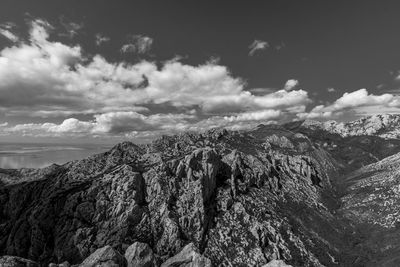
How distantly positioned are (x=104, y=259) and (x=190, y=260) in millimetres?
27793

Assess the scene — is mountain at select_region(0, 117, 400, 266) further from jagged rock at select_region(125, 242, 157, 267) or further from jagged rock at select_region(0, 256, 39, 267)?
jagged rock at select_region(0, 256, 39, 267)

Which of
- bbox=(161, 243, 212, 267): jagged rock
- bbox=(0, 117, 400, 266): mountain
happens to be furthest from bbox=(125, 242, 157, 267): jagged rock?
bbox=(0, 117, 400, 266): mountain

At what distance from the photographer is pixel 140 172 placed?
176000 millimetres

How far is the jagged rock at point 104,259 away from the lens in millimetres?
80188

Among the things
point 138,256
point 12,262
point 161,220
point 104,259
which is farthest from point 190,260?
point 161,220

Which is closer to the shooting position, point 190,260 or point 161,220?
point 190,260

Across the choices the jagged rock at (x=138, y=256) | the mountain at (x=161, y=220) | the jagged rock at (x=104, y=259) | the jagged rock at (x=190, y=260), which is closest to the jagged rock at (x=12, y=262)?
the jagged rock at (x=104, y=259)

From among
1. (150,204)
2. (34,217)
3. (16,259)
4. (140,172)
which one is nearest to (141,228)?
(150,204)

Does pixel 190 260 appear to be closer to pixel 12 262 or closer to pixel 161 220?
pixel 12 262

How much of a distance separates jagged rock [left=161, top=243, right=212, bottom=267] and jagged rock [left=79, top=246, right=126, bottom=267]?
68.9 feet

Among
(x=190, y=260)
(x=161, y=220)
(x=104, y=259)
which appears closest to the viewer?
(x=104, y=259)

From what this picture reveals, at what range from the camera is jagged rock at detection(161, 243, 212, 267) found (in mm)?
89506

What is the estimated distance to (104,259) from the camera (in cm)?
8156

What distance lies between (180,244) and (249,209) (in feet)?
188
